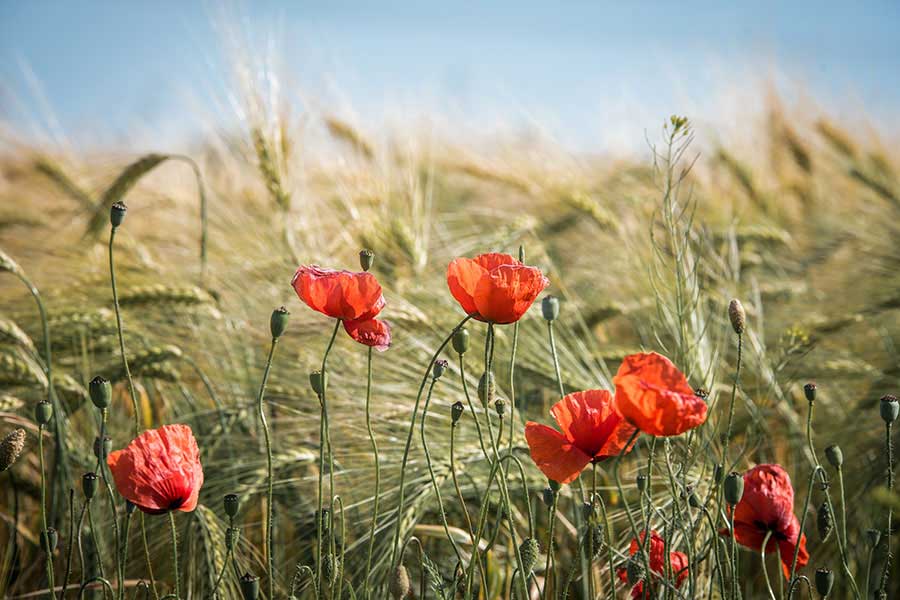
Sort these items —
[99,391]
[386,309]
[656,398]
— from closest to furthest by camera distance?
1. [656,398]
2. [99,391]
3. [386,309]

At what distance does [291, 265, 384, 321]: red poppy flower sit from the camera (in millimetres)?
836

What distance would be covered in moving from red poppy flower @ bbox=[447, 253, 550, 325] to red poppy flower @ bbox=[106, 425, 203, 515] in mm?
290

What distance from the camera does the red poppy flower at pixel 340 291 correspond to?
2.74 feet

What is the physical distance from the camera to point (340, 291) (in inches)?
33.1

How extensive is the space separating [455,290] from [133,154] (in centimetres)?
145

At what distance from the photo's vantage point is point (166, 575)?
129 cm

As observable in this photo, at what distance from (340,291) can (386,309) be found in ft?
1.65

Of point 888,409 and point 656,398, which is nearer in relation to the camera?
point 656,398

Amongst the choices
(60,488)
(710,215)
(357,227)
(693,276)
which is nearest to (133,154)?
(357,227)

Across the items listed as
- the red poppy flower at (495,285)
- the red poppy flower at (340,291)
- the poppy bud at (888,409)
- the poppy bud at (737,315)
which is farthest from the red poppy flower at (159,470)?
the poppy bud at (888,409)

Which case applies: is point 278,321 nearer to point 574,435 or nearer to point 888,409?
point 574,435

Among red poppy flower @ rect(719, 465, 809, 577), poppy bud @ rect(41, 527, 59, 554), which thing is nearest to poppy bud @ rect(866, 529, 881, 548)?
red poppy flower @ rect(719, 465, 809, 577)

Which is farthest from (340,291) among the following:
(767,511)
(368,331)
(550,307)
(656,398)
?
(767,511)

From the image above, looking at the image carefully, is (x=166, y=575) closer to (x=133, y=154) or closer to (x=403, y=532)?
(x=403, y=532)
